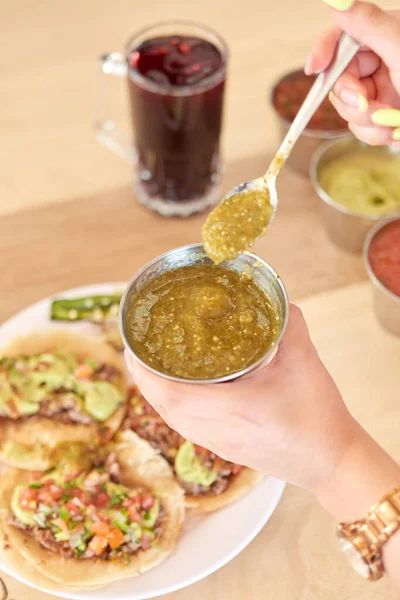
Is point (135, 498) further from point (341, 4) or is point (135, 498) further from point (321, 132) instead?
point (321, 132)

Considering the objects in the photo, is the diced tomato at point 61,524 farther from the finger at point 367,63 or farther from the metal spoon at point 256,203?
the finger at point 367,63

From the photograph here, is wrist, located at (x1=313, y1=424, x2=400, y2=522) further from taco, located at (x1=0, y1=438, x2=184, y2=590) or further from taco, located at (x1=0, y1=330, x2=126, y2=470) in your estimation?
taco, located at (x1=0, y1=330, x2=126, y2=470)

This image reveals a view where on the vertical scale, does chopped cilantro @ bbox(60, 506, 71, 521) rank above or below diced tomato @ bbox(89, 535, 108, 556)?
above

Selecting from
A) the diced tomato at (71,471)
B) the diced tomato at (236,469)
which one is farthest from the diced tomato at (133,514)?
the diced tomato at (236,469)

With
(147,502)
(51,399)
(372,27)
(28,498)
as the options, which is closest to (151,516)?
(147,502)

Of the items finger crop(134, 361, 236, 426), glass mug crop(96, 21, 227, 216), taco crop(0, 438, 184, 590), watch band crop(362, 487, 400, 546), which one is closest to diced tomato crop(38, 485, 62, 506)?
taco crop(0, 438, 184, 590)
